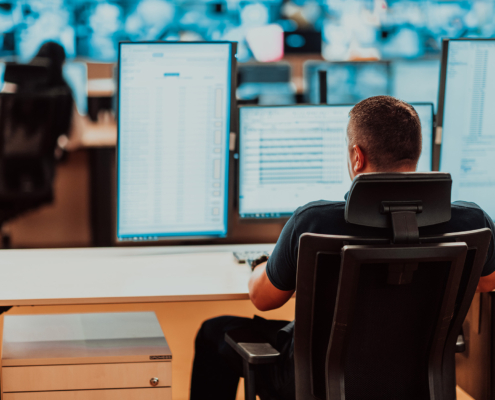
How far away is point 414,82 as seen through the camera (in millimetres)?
2799

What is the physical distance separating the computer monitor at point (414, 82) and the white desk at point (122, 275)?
1.24m

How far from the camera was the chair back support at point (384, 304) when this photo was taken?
3.47 feet

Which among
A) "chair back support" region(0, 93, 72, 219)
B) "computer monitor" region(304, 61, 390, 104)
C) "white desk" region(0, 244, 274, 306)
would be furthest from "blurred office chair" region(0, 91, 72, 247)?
"computer monitor" region(304, 61, 390, 104)

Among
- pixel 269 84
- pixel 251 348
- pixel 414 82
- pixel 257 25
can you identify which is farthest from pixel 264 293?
pixel 257 25

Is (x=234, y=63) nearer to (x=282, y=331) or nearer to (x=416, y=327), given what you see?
(x=282, y=331)

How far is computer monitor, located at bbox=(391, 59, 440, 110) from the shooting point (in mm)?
2717

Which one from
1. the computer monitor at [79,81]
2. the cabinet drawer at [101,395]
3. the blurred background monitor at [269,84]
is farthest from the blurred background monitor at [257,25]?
the cabinet drawer at [101,395]

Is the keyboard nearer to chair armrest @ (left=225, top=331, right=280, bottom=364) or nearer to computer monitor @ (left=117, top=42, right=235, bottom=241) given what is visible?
computer monitor @ (left=117, top=42, right=235, bottom=241)

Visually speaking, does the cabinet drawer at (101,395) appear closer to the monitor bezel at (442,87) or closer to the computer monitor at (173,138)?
the computer monitor at (173,138)

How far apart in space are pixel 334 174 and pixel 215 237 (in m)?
0.49

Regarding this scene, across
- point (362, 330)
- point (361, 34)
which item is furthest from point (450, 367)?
point (361, 34)

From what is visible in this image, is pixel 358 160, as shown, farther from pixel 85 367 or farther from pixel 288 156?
pixel 85 367

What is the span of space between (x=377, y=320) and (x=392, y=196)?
27 cm

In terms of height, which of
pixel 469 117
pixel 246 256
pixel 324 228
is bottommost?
pixel 246 256
